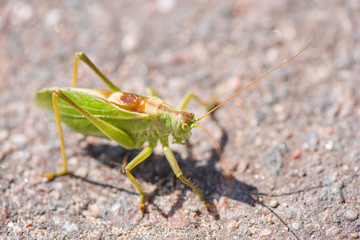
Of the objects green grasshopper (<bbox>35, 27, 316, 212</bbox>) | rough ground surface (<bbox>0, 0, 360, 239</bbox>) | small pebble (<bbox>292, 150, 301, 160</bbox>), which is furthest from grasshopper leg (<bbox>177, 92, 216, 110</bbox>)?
small pebble (<bbox>292, 150, 301, 160</bbox>)

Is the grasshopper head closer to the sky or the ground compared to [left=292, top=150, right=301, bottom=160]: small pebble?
closer to the ground

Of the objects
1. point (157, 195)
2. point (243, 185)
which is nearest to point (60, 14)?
point (157, 195)

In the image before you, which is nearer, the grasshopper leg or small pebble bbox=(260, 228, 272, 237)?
small pebble bbox=(260, 228, 272, 237)

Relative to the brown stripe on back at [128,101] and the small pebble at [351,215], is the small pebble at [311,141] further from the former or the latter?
the brown stripe on back at [128,101]

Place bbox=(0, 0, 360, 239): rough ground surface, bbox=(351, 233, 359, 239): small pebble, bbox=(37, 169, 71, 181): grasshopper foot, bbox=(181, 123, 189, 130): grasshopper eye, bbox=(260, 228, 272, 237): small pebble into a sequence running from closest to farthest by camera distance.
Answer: bbox=(351, 233, 359, 239): small pebble, bbox=(260, 228, 272, 237): small pebble, bbox=(0, 0, 360, 239): rough ground surface, bbox=(181, 123, 189, 130): grasshopper eye, bbox=(37, 169, 71, 181): grasshopper foot

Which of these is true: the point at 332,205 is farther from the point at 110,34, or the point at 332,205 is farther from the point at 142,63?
the point at 110,34

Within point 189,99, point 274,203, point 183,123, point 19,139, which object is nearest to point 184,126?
point 183,123

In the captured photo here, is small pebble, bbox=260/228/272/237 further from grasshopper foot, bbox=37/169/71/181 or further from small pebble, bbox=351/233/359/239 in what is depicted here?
grasshopper foot, bbox=37/169/71/181

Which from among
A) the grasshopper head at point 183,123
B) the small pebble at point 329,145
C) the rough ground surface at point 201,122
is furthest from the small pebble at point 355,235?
the grasshopper head at point 183,123
